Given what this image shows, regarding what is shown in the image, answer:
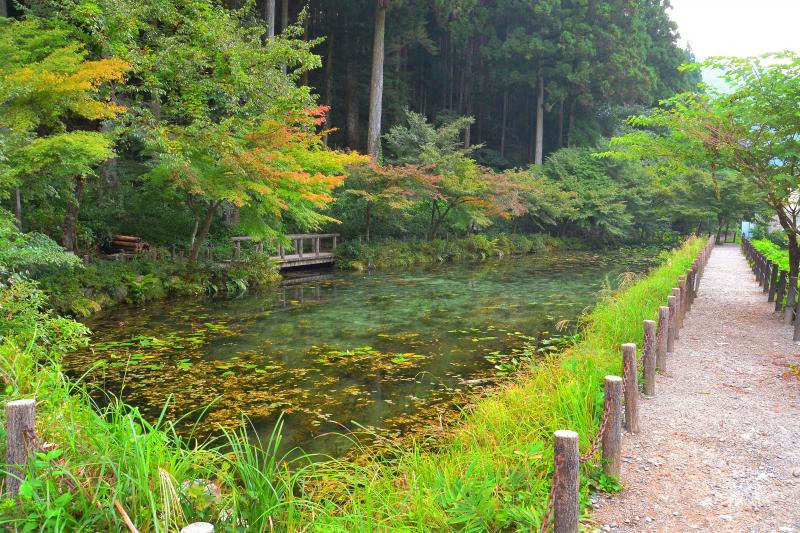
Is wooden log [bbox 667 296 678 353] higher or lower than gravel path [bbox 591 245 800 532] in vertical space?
higher

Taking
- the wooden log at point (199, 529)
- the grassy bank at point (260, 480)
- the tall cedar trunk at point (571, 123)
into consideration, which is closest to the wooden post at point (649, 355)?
the grassy bank at point (260, 480)

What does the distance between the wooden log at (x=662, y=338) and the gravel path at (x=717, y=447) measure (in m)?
0.15

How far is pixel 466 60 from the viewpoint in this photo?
3847cm

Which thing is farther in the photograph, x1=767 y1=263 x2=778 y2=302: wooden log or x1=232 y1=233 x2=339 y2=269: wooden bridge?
x1=232 y1=233 x2=339 y2=269: wooden bridge

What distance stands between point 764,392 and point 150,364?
767cm

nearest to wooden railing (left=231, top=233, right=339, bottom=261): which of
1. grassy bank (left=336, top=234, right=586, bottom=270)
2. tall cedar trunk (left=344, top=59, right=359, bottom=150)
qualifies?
grassy bank (left=336, top=234, right=586, bottom=270)

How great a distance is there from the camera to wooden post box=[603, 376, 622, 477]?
12.6 ft

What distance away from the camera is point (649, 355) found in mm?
5727

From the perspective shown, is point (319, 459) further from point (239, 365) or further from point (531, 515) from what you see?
point (239, 365)

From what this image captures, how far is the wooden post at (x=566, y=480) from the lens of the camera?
2.73 meters

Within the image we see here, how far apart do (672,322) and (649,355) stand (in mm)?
2431

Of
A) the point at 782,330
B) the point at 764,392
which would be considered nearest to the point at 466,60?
the point at 782,330

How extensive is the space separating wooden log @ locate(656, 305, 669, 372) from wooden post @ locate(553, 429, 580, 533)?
4.27 meters

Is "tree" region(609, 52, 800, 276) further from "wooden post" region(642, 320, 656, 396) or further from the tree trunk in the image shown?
"wooden post" region(642, 320, 656, 396)
